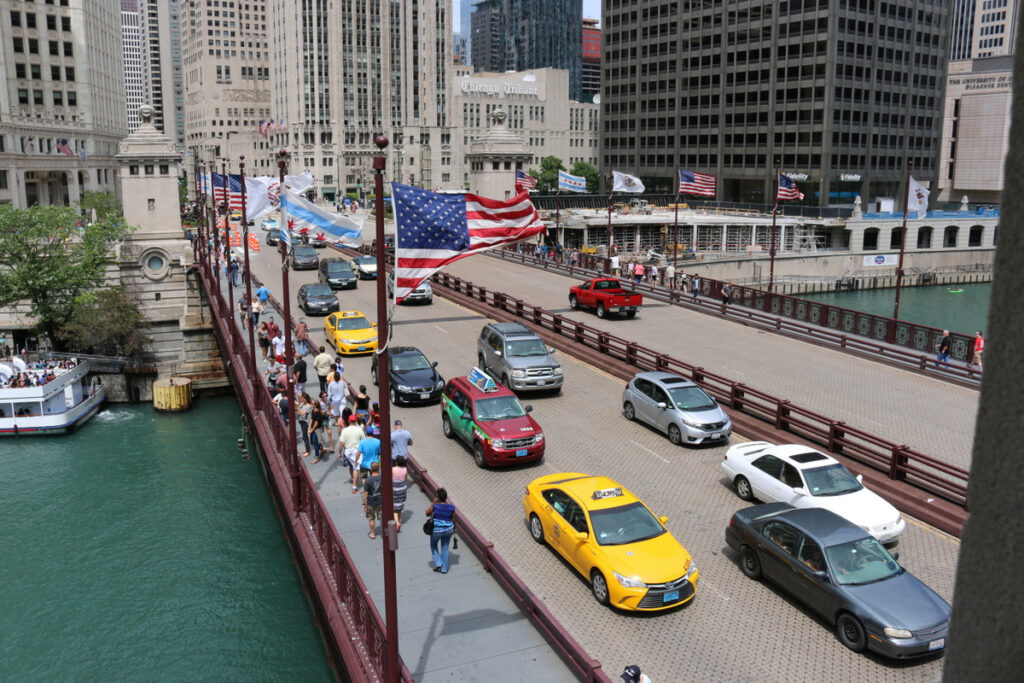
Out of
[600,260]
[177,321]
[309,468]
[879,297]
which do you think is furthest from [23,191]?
[879,297]

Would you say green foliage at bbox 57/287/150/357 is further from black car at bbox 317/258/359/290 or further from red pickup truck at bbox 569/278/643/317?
red pickup truck at bbox 569/278/643/317

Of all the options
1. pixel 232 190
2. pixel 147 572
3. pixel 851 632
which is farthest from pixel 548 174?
pixel 851 632

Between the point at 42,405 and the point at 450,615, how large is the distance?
40032 mm

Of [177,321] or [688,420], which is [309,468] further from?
[177,321]

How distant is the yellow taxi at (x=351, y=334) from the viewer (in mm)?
34406

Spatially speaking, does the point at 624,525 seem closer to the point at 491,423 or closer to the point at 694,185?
the point at 491,423

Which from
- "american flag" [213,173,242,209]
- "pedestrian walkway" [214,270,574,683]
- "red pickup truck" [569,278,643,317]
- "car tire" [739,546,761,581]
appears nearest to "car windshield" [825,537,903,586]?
"car tire" [739,546,761,581]

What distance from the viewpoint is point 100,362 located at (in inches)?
2213

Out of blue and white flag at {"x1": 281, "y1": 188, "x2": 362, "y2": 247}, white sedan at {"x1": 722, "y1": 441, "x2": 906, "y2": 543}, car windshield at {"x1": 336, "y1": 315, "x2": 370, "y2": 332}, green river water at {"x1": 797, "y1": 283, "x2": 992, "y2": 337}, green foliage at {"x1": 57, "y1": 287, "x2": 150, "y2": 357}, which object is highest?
blue and white flag at {"x1": 281, "y1": 188, "x2": 362, "y2": 247}

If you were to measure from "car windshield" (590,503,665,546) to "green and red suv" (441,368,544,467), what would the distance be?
578cm

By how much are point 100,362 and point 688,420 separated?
150ft

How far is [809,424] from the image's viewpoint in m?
23.9

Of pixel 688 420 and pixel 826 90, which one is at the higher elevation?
pixel 826 90

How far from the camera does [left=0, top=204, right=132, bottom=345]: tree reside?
5753 centimetres
